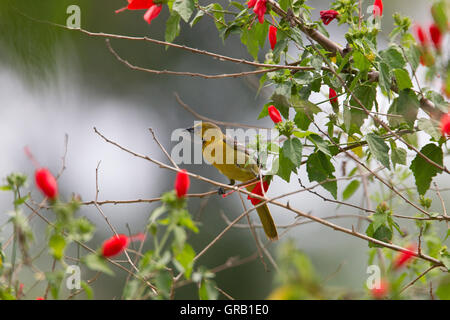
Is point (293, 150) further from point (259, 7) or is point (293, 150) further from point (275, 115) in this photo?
point (259, 7)

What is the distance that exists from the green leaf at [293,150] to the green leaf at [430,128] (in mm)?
410

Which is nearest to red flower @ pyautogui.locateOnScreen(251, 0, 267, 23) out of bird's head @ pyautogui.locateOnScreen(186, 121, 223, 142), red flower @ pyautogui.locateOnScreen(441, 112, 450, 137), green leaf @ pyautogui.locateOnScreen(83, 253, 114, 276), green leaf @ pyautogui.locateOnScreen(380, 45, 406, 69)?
green leaf @ pyautogui.locateOnScreen(380, 45, 406, 69)

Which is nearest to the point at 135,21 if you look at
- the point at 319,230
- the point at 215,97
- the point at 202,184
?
the point at 215,97

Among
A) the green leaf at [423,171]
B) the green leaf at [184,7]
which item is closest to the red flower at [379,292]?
the green leaf at [423,171]

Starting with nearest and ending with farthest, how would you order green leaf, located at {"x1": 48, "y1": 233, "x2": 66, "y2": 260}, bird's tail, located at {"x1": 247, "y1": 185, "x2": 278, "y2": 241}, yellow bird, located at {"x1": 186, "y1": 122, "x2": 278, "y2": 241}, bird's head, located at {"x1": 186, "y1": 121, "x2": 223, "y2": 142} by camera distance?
green leaf, located at {"x1": 48, "y1": 233, "x2": 66, "y2": 260}, bird's tail, located at {"x1": 247, "y1": 185, "x2": 278, "y2": 241}, yellow bird, located at {"x1": 186, "y1": 122, "x2": 278, "y2": 241}, bird's head, located at {"x1": 186, "y1": 121, "x2": 223, "y2": 142}

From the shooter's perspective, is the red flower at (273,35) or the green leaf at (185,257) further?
the red flower at (273,35)

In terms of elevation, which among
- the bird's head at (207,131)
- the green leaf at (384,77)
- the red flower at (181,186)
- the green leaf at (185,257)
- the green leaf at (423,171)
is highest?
the bird's head at (207,131)

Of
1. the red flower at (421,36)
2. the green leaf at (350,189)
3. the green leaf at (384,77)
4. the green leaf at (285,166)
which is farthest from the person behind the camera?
the green leaf at (350,189)

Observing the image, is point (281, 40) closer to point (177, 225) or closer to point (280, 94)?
point (280, 94)

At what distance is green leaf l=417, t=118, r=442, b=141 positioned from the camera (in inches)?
64.1

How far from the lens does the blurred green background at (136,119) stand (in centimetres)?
357

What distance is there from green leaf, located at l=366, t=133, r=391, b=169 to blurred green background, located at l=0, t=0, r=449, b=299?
72cm

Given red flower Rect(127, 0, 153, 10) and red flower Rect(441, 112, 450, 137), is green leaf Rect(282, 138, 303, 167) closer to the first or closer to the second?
red flower Rect(441, 112, 450, 137)

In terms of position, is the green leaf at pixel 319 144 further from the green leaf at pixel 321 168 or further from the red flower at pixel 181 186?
the red flower at pixel 181 186
